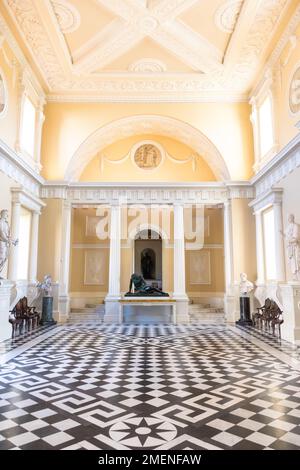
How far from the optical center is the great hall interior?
4.02 metres

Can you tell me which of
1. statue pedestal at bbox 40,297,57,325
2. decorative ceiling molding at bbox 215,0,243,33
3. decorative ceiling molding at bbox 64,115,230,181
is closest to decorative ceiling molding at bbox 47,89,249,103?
decorative ceiling molding at bbox 64,115,230,181

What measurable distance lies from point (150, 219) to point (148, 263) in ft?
9.64

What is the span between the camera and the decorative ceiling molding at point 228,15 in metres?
9.38

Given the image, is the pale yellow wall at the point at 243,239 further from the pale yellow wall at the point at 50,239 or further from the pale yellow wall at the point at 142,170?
the pale yellow wall at the point at 50,239

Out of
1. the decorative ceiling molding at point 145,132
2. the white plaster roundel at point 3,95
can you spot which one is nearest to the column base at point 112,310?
the decorative ceiling molding at point 145,132

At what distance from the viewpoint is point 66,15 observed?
32.1ft

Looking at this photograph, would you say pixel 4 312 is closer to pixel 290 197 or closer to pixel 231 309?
pixel 231 309

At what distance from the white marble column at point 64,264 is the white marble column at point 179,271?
427cm

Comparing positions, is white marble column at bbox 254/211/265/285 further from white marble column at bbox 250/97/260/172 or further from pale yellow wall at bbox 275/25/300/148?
pale yellow wall at bbox 275/25/300/148

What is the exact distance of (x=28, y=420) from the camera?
3576 mm

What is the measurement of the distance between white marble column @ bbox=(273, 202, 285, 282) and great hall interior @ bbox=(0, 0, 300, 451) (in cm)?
7

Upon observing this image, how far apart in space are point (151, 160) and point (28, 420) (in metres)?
12.4
